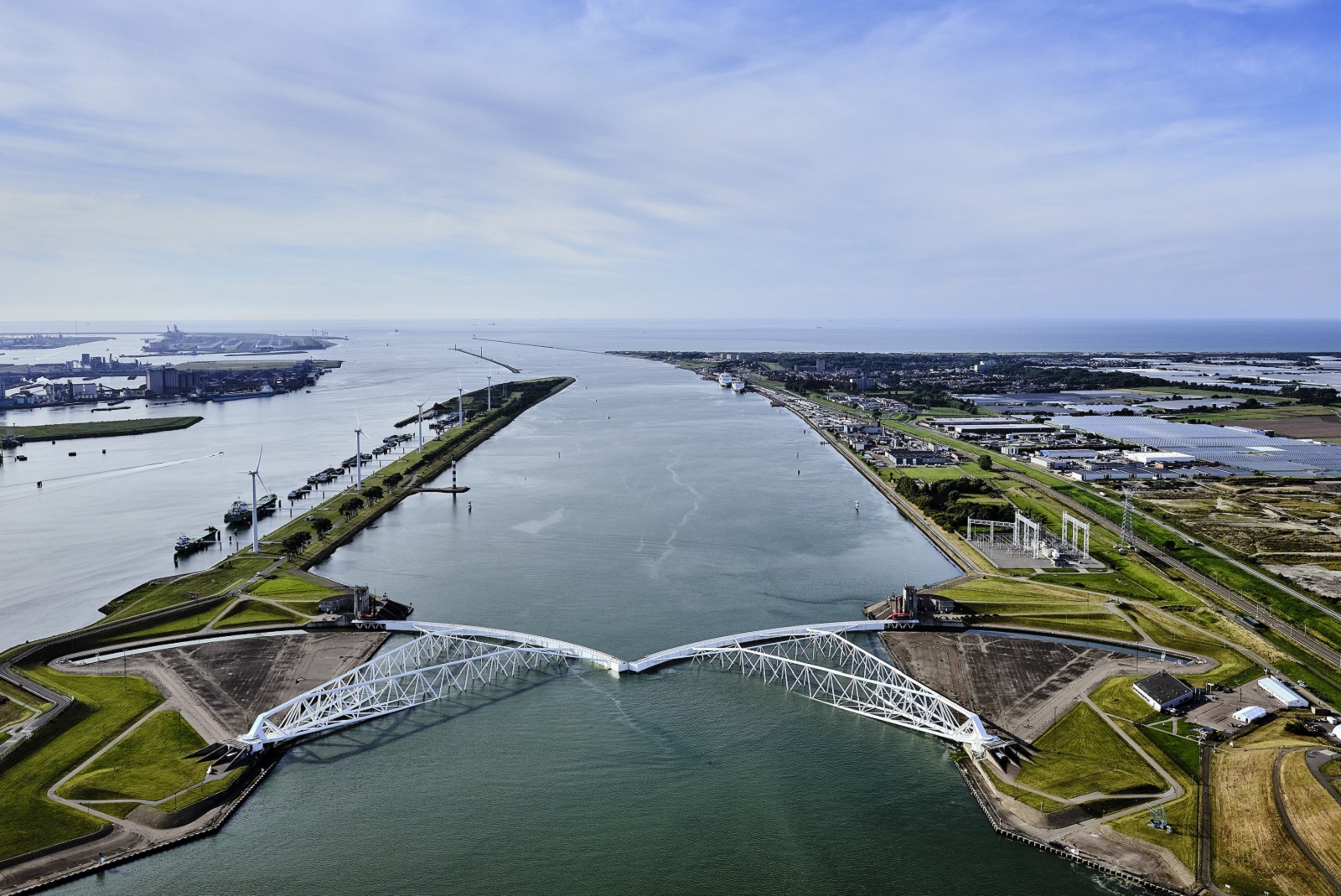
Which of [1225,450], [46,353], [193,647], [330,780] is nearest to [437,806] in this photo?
Answer: [330,780]

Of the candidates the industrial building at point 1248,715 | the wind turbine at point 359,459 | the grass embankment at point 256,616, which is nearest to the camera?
the industrial building at point 1248,715

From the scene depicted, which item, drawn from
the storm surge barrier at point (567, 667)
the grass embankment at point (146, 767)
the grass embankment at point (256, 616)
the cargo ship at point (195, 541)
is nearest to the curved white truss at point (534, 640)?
the storm surge barrier at point (567, 667)

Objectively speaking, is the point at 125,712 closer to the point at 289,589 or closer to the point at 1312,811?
the point at 289,589

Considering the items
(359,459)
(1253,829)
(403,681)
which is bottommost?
(403,681)

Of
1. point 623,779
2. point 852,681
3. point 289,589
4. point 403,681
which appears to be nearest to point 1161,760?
point 852,681

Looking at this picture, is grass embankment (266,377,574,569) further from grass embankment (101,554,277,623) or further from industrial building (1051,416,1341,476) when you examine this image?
industrial building (1051,416,1341,476)

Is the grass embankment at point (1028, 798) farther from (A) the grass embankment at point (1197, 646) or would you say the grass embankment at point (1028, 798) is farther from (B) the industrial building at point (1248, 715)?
(A) the grass embankment at point (1197, 646)
